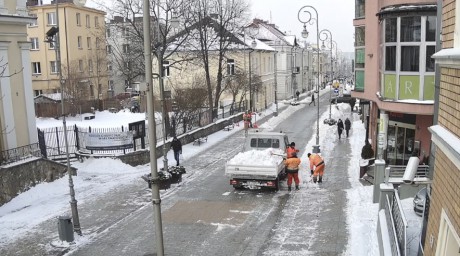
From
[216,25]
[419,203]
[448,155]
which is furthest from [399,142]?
[216,25]

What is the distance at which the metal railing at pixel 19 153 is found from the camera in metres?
18.2

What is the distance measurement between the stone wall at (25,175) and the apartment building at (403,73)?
13677mm

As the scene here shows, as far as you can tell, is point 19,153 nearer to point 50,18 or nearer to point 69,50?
point 69,50

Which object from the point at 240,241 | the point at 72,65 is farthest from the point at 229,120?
the point at 240,241

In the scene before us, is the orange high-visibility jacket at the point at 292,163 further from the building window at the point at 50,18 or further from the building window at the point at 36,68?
the building window at the point at 36,68

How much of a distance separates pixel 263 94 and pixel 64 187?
41.7 meters

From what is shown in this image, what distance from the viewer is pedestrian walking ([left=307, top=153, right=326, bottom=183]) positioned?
1902 cm

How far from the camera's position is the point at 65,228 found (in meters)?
12.9

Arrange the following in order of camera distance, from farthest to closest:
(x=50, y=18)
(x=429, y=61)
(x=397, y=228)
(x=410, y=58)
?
(x=50, y=18) → (x=410, y=58) → (x=429, y=61) → (x=397, y=228)

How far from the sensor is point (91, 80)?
53688 millimetres

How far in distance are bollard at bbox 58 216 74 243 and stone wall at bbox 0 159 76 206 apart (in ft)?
16.5

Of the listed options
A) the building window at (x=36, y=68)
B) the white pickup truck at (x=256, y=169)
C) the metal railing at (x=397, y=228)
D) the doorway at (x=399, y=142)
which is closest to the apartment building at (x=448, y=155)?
the metal railing at (x=397, y=228)

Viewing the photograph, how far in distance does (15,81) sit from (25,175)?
440 cm

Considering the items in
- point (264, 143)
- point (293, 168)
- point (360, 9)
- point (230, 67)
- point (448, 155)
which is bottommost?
point (293, 168)
